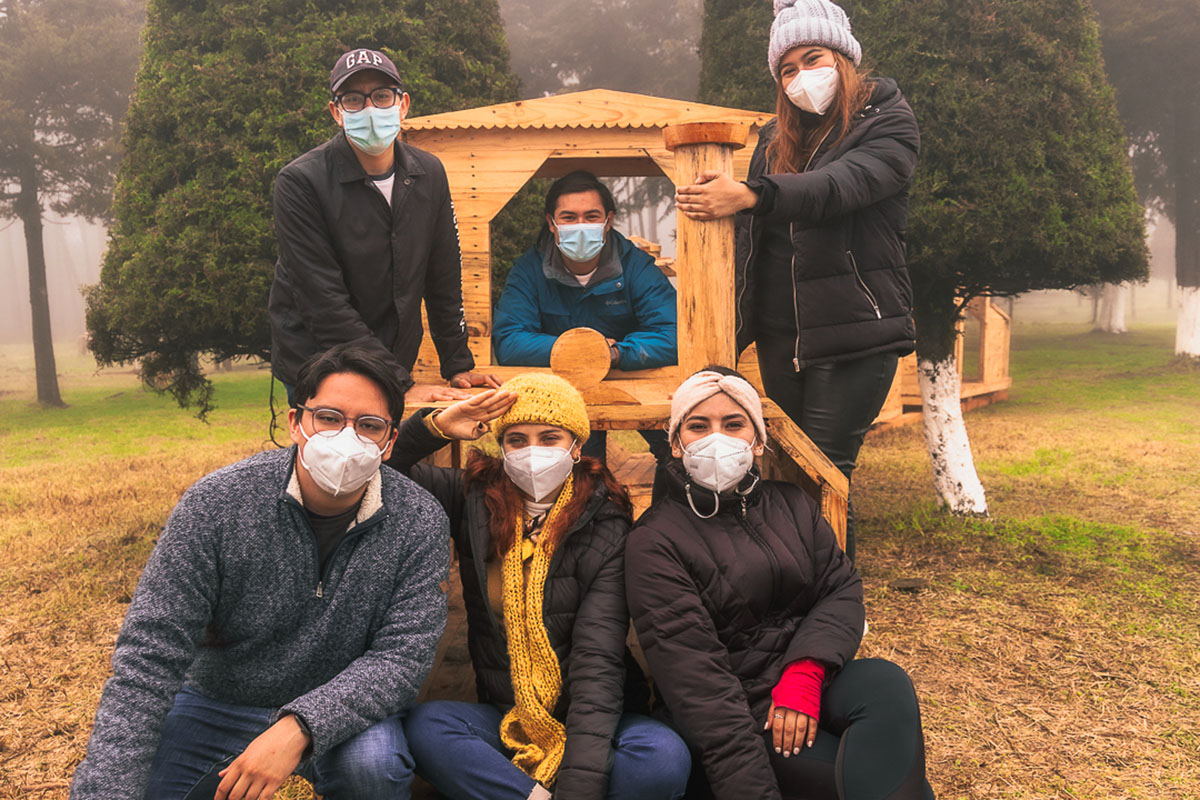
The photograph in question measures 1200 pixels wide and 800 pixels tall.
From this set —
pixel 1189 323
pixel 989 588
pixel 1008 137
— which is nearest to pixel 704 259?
pixel 1008 137

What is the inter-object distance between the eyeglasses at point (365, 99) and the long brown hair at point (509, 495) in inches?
54.3

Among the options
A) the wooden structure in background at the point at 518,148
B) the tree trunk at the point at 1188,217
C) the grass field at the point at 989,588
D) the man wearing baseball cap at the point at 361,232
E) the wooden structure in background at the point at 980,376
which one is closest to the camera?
the man wearing baseball cap at the point at 361,232

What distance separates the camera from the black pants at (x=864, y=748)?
100 inches

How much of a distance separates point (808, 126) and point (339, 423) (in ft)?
6.99

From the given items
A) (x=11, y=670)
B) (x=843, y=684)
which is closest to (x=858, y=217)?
(x=843, y=684)

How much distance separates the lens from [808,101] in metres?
3.43

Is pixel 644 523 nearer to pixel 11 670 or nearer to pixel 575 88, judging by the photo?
pixel 11 670

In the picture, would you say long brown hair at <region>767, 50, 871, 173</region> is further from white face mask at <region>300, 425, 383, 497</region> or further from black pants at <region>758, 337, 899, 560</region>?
Result: white face mask at <region>300, 425, 383, 497</region>

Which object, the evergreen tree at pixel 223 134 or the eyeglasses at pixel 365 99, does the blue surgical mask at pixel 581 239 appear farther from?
the evergreen tree at pixel 223 134

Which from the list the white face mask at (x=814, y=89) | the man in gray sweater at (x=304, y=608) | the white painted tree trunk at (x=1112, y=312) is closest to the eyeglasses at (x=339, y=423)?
the man in gray sweater at (x=304, y=608)

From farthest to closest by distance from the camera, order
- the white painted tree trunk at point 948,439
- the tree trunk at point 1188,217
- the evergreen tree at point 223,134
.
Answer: the tree trunk at point 1188,217
the white painted tree trunk at point 948,439
the evergreen tree at point 223,134

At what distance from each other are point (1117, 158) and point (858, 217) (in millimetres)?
4227

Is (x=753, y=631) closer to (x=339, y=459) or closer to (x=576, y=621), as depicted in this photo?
(x=576, y=621)

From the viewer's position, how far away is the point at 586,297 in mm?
4570
